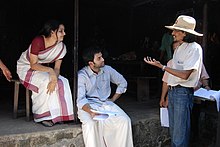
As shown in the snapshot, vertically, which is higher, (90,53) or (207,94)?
(90,53)

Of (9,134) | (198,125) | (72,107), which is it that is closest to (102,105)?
(72,107)

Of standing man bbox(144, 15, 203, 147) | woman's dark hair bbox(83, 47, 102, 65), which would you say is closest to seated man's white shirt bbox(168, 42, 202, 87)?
standing man bbox(144, 15, 203, 147)

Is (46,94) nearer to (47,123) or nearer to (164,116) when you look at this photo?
(47,123)

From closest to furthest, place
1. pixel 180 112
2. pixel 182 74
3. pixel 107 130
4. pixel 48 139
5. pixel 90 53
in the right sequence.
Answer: pixel 182 74
pixel 180 112
pixel 48 139
pixel 107 130
pixel 90 53

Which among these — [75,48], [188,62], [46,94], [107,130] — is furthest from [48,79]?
[188,62]

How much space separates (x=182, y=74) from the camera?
3189mm

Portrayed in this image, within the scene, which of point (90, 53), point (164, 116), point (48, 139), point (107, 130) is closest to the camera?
point (48, 139)

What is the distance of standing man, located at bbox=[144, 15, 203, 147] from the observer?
10.5ft

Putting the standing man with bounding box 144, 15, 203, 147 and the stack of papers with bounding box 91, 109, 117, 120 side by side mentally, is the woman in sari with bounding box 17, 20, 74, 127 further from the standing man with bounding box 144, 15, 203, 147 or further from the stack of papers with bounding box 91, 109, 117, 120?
the standing man with bounding box 144, 15, 203, 147

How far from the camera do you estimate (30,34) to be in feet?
24.0

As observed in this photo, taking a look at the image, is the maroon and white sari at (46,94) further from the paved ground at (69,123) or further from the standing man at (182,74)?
the standing man at (182,74)

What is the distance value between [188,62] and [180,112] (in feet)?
1.92

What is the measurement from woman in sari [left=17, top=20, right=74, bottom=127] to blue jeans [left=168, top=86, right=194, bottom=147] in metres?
1.26

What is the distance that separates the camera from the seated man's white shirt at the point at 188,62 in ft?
10.5
